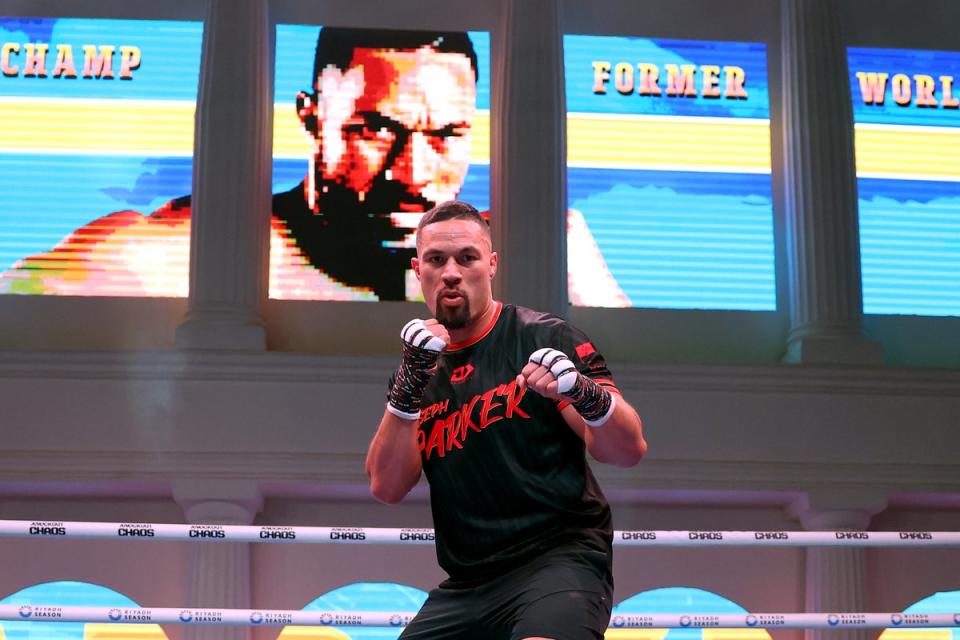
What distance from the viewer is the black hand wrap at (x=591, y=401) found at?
233 cm

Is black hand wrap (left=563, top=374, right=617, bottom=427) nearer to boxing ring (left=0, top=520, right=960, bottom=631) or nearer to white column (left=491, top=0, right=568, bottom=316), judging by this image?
boxing ring (left=0, top=520, right=960, bottom=631)

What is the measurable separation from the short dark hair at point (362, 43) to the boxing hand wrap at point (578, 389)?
730 centimetres

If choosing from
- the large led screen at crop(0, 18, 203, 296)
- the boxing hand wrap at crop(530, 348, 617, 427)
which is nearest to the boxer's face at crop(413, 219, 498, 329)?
the boxing hand wrap at crop(530, 348, 617, 427)

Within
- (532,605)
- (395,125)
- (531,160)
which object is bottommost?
(532,605)

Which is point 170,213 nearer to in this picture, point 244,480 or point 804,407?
point 244,480

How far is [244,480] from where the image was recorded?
26.4 ft

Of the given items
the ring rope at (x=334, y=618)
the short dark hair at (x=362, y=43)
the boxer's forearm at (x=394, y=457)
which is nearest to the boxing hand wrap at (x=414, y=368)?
the boxer's forearm at (x=394, y=457)

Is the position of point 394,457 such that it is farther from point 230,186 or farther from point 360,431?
point 230,186

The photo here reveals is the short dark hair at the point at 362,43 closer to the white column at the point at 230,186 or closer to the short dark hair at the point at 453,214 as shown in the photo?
the white column at the point at 230,186

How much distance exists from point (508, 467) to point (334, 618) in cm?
201

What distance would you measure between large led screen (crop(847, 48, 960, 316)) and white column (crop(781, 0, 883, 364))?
16.4 inches

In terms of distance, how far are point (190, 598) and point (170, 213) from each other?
2866 millimetres

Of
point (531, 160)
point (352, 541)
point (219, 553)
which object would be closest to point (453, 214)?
point (352, 541)

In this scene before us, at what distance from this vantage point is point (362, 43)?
9391mm
